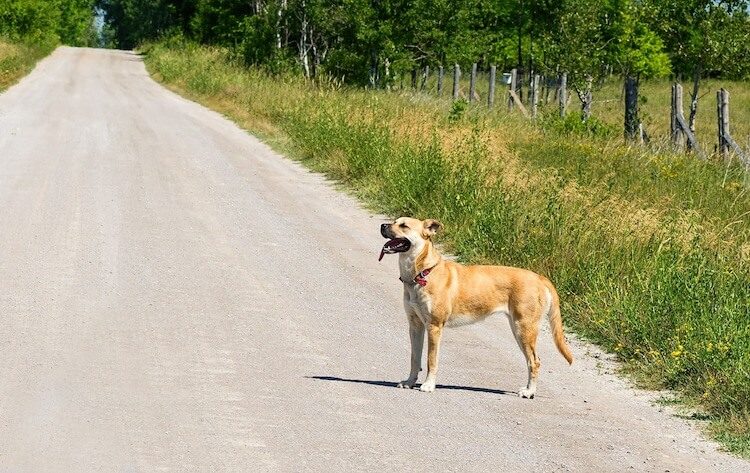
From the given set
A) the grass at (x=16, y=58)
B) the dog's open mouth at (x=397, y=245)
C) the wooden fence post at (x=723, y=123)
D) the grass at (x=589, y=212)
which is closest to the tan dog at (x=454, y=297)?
the dog's open mouth at (x=397, y=245)

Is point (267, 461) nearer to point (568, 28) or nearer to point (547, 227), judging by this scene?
point (547, 227)

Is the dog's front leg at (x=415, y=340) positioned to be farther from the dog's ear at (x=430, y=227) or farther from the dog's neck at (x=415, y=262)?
the dog's ear at (x=430, y=227)

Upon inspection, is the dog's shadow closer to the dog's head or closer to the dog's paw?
the dog's paw

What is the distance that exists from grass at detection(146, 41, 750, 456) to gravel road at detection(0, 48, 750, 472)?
0.46 m

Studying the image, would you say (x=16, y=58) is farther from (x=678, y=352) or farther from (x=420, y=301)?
(x=678, y=352)

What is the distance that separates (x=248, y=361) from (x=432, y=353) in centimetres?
136

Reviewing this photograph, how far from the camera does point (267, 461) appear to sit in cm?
584

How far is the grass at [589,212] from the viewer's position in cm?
827

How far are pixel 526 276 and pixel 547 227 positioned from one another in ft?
13.2

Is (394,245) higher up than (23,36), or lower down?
higher up

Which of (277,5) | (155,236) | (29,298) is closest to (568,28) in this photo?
(277,5)

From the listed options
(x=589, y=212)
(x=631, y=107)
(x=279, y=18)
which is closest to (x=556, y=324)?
(x=589, y=212)

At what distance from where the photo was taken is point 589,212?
1207 centimetres

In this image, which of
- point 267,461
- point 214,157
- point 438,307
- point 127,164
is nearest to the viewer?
point 267,461
